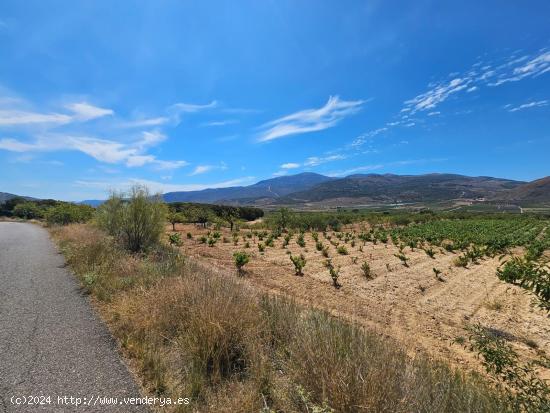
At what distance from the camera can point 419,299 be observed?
35.9ft

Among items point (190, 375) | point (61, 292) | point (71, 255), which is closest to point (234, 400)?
point (190, 375)

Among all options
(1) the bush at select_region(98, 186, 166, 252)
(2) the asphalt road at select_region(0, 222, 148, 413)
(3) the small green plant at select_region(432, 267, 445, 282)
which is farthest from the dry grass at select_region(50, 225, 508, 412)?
(3) the small green plant at select_region(432, 267, 445, 282)

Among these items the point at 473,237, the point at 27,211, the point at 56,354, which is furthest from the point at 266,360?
the point at 27,211

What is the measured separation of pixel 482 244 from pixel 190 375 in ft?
93.5

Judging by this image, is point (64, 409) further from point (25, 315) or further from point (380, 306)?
point (380, 306)

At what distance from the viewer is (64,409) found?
2.88m

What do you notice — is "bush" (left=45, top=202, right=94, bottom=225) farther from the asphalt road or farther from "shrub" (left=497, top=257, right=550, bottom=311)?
"shrub" (left=497, top=257, right=550, bottom=311)

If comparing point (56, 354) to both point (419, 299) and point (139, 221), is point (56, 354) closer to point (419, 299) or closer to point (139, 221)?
point (139, 221)

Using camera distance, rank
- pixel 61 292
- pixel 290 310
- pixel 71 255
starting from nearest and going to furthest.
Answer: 1. pixel 290 310
2. pixel 61 292
3. pixel 71 255

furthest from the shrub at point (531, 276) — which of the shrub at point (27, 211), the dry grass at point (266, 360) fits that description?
the shrub at point (27, 211)

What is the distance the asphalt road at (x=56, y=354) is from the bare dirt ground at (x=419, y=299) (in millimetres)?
3463

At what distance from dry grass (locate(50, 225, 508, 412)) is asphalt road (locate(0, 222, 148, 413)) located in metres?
0.29

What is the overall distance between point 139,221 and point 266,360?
10.6m

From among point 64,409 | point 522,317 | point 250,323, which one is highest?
point 250,323
